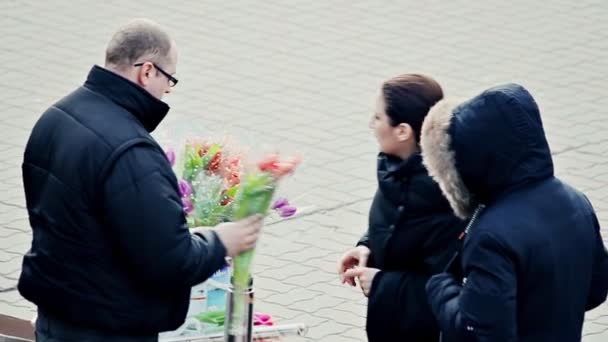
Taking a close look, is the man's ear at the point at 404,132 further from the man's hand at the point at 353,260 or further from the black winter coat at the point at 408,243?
the man's hand at the point at 353,260

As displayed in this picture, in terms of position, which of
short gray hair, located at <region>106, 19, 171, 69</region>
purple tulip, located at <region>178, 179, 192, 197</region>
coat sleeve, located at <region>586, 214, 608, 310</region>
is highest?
short gray hair, located at <region>106, 19, 171, 69</region>

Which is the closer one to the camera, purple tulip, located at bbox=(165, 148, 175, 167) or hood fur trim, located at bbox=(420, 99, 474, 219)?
hood fur trim, located at bbox=(420, 99, 474, 219)

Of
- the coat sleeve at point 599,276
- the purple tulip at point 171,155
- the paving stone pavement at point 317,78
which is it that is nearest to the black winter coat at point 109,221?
the purple tulip at point 171,155

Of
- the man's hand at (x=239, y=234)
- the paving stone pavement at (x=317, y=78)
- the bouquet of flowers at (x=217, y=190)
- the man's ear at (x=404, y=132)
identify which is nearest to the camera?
the man's hand at (x=239, y=234)

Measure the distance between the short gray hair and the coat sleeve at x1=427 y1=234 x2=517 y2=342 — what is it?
121 centimetres

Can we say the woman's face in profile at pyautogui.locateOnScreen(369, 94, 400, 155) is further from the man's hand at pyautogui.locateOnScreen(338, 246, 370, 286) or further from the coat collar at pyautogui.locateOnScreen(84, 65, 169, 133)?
the coat collar at pyautogui.locateOnScreen(84, 65, 169, 133)

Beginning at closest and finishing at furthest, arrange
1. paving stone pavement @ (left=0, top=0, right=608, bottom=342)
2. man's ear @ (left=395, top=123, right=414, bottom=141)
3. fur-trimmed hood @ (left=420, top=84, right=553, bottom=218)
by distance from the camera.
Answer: fur-trimmed hood @ (left=420, top=84, right=553, bottom=218) < man's ear @ (left=395, top=123, right=414, bottom=141) < paving stone pavement @ (left=0, top=0, right=608, bottom=342)

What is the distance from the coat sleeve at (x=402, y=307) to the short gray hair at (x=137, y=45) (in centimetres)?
110

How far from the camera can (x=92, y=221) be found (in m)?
4.06

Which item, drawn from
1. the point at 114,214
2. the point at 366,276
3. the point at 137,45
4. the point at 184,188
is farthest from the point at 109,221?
the point at 366,276

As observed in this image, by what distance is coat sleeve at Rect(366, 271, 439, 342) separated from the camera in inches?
174

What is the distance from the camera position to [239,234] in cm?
434

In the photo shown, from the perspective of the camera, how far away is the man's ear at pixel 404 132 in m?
4.44

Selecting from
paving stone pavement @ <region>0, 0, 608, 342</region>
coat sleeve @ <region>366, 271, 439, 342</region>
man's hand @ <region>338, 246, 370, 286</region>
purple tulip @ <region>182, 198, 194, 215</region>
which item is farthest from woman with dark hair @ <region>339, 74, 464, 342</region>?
paving stone pavement @ <region>0, 0, 608, 342</region>
